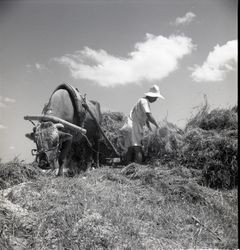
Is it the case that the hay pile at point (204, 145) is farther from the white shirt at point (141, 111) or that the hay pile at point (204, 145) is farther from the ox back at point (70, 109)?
the ox back at point (70, 109)

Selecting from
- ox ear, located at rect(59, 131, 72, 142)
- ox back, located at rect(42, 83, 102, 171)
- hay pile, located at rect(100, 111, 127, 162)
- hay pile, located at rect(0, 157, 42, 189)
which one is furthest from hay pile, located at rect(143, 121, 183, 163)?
hay pile, located at rect(0, 157, 42, 189)

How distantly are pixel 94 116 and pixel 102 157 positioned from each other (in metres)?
1.10

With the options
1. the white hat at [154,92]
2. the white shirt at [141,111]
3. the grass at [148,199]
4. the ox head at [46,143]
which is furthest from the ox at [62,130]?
the white hat at [154,92]

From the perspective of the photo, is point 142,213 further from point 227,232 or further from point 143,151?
point 143,151

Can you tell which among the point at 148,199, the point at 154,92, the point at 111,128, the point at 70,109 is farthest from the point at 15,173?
the point at 111,128

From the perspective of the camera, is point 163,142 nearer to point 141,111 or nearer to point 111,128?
point 141,111

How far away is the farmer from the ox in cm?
98

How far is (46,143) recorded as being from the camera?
5867 millimetres

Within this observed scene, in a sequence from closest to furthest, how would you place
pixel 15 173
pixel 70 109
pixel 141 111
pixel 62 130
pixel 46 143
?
pixel 15 173
pixel 46 143
pixel 62 130
pixel 141 111
pixel 70 109

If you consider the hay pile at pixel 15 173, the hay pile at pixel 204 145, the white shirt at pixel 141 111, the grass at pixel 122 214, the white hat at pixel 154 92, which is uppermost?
the white hat at pixel 154 92

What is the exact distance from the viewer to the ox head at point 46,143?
5.84 m

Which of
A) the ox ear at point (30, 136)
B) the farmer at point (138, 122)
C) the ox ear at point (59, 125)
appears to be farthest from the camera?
the farmer at point (138, 122)

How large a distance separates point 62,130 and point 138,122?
1.54 meters

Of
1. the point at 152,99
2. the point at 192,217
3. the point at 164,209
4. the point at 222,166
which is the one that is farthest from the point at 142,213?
the point at 152,99
